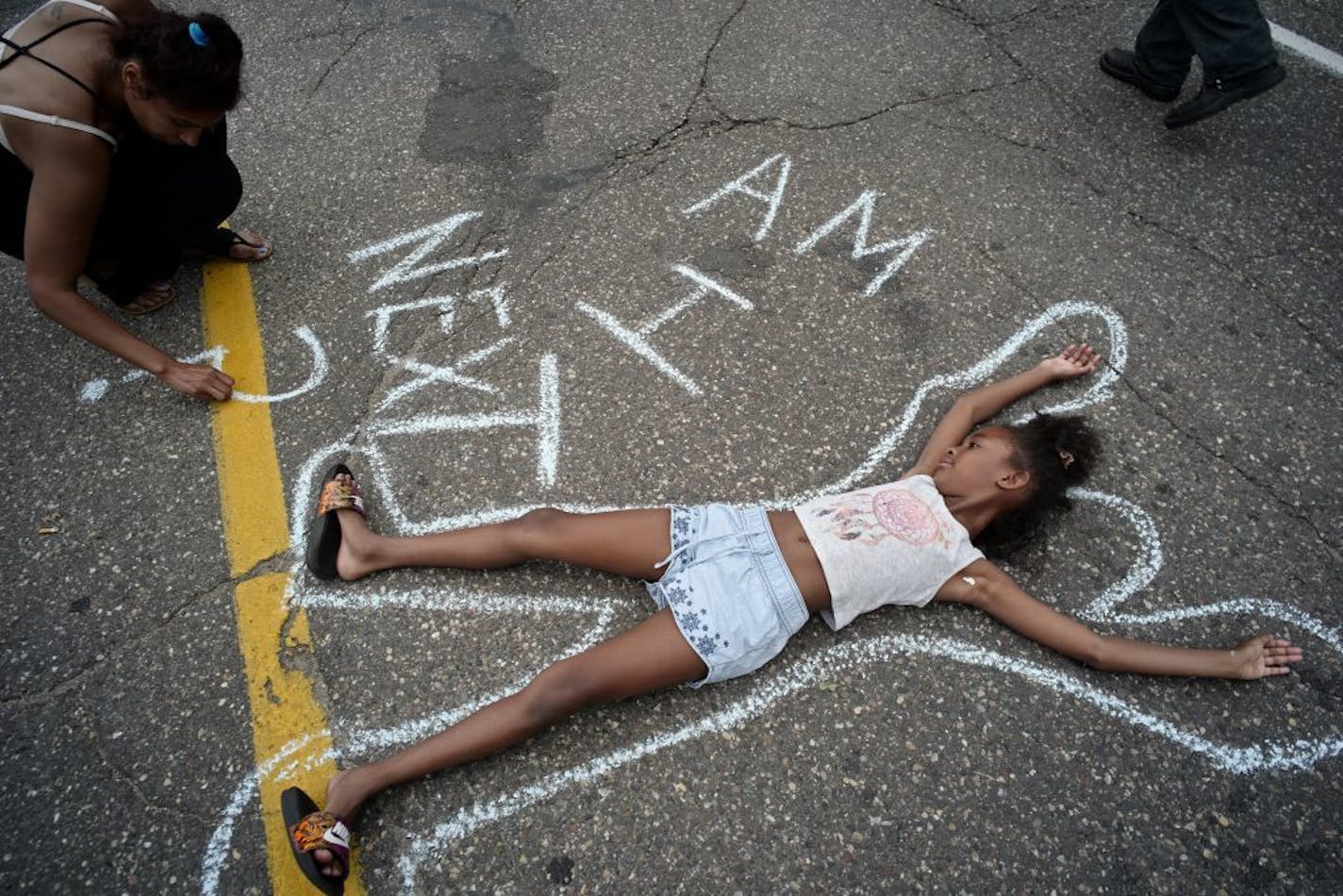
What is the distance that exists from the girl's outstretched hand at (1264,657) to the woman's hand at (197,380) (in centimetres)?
306

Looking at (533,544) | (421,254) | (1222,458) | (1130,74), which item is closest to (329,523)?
(533,544)

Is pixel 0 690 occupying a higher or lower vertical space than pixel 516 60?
lower

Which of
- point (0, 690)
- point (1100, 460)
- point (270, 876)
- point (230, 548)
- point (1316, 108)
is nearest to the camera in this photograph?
point (270, 876)

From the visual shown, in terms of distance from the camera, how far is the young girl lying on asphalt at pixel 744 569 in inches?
72.8

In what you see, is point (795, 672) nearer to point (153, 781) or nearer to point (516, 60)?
point (153, 781)

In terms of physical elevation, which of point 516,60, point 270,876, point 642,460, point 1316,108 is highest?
point 1316,108

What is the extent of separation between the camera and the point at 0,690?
2004mm

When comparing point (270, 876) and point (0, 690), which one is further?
point (0, 690)

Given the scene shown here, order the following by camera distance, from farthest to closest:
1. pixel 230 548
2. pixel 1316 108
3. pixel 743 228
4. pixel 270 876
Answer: pixel 1316 108
pixel 743 228
pixel 230 548
pixel 270 876

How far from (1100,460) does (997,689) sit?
87cm

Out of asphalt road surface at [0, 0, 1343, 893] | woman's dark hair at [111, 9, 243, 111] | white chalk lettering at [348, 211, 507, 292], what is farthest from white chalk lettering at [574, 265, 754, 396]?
woman's dark hair at [111, 9, 243, 111]

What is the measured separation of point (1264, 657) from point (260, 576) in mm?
2716

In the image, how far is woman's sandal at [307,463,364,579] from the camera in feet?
7.05

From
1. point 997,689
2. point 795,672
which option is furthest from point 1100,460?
point 795,672
